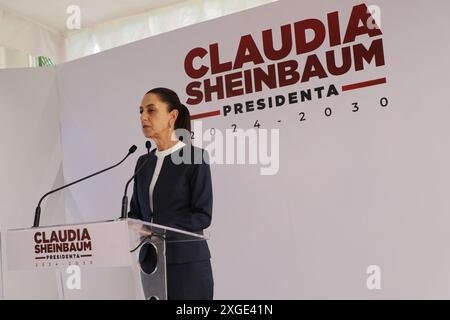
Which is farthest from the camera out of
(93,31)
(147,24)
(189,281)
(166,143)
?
(93,31)

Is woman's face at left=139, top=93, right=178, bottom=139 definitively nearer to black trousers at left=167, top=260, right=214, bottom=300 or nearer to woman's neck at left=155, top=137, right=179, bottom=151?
woman's neck at left=155, top=137, right=179, bottom=151

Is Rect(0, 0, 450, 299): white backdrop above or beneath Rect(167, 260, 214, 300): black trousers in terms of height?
above

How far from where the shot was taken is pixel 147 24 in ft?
15.9

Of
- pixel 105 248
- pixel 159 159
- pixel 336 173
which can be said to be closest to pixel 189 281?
pixel 105 248

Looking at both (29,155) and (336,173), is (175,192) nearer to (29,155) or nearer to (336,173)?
(336,173)

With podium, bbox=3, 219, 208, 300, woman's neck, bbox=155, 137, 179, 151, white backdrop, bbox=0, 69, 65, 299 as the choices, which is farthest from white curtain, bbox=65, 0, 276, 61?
podium, bbox=3, 219, 208, 300

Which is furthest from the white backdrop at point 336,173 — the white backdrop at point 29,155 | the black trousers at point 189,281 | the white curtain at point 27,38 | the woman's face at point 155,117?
the white curtain at point 27,38

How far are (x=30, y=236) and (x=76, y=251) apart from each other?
25 centimetres

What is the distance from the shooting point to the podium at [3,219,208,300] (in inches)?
85.9

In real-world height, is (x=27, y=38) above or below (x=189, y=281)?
above

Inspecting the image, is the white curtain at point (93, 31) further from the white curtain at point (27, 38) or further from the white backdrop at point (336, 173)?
the white backdrop at point (336, 173)

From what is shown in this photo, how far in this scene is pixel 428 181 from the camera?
3.03 meters

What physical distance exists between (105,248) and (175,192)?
959 mm

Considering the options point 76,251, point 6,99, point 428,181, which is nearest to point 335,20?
point 428,181
